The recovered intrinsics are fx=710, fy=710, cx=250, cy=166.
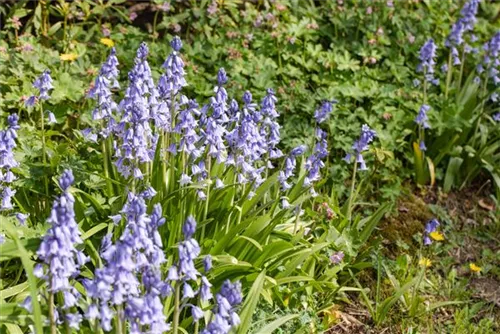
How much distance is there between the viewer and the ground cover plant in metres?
2.62

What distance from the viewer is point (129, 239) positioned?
7.56 ft

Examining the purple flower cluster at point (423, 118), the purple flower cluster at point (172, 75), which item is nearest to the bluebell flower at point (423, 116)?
the purple flower cluster at point (423, 118)

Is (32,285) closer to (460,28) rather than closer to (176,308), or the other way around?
(176,308)

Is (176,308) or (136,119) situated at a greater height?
(136,119)

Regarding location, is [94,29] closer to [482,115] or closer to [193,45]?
[193,45]

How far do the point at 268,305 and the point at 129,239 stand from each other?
162 centimetres

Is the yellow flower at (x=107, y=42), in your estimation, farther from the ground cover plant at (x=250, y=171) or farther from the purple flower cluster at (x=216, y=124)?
the purple flower cluster at (x=216, y=124)

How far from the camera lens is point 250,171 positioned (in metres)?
3.78

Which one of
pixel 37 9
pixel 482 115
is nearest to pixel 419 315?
pixel 482 115

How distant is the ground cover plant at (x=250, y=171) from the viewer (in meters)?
2.62

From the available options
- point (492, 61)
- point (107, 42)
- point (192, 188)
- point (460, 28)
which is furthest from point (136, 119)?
point (492, 61)

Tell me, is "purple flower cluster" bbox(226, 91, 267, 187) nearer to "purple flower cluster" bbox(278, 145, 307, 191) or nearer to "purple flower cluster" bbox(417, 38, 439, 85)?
"purple flower cluster" bbox(278, 145, 307, 191)

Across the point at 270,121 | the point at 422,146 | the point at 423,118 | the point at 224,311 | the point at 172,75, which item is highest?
the point at 172,75

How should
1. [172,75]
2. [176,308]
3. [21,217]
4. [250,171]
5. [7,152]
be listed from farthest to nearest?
[250,171]
[172,75]
[21,217]
[7,152]
[176,308]
